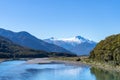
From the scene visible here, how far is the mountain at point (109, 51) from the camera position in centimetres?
13723

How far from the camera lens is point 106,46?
15612 cm

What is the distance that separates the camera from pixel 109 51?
146250 mm

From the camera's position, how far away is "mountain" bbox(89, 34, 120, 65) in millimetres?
137225

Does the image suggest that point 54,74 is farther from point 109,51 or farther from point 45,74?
point 109,51

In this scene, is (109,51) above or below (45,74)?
above

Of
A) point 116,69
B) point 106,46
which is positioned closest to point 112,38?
point 106,46

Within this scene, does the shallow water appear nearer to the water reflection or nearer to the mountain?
the water reflection

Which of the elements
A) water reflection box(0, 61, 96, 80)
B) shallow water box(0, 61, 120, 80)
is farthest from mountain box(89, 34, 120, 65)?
water reflection box(0, 61, 96, 80)

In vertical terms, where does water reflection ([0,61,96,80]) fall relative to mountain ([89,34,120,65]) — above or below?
below

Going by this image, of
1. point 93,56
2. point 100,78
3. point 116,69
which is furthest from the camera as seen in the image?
point 93,56

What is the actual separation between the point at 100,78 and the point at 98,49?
6226 cm

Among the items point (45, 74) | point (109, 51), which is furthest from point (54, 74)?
point (109, 51)

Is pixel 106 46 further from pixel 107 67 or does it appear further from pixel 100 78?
pixel 100 78

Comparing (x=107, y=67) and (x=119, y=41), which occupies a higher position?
(x=119, y=41)
